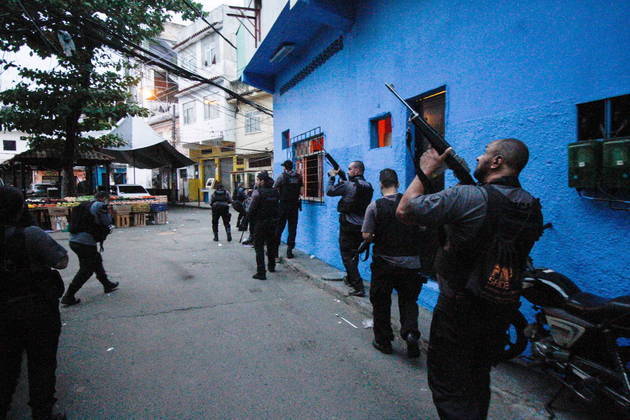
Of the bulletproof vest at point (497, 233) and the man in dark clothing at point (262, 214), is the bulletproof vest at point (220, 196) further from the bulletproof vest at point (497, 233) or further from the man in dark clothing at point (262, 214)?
the bulletproof vest at point (497, 233)

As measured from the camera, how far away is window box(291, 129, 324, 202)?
7469 millimetres

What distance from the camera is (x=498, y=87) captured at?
11.4 feet

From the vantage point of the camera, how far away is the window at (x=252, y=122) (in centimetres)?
2308

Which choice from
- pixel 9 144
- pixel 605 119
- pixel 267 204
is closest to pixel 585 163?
pixel 605 119

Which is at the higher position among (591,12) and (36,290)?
(591,12)

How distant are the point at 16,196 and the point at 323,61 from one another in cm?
614

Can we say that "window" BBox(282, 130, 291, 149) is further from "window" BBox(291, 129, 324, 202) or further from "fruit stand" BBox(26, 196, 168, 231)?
"fruit stand" BBox(26, 196, 168, 231)

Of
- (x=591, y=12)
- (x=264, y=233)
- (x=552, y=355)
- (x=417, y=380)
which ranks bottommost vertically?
(x=417, y=380)

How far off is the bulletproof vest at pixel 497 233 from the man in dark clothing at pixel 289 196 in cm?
579

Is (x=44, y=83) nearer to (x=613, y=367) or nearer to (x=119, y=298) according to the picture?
(x=119, y=298)

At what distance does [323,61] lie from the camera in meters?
7.34

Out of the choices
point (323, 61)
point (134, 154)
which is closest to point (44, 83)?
point (134, 154)

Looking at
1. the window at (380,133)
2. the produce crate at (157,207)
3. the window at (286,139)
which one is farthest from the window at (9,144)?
the window at (380,133)

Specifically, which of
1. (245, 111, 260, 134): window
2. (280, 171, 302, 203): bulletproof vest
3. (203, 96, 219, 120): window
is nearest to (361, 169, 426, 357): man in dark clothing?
(280, 171, 302, 203): bulletproof vest
